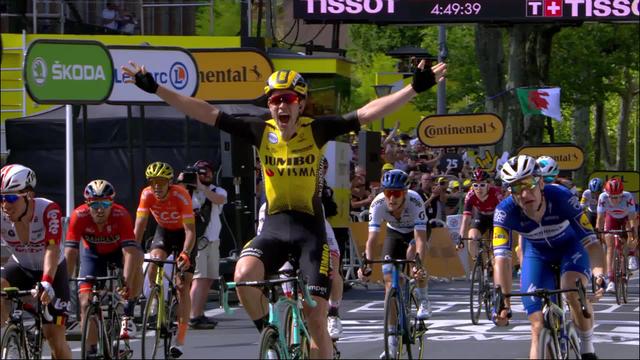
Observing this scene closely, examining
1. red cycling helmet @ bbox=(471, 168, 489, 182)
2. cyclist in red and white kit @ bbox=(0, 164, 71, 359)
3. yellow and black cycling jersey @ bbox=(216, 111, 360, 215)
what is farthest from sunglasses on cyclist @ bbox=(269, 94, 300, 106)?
red cycling helmet @ bbox=(471, 168, 489, 182)

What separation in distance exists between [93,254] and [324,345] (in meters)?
4.07

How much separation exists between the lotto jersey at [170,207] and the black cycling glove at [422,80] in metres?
5.58

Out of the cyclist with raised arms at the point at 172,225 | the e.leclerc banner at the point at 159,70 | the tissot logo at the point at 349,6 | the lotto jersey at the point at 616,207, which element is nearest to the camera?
the cyclist with raised arms at the point at 172,225

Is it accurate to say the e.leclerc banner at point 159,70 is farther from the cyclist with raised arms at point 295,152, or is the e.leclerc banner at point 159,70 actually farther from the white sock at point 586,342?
the cyclist with raised arms at point 295,152

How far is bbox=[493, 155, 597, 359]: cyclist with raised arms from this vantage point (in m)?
10.6

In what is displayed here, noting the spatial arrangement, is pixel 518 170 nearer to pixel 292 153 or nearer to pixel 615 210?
pixel 292 153

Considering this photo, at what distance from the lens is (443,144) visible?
2675cm

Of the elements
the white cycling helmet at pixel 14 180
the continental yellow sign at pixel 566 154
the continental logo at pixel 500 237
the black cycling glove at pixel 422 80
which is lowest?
the continental logo at pixel 500 237

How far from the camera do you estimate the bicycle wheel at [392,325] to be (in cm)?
1305

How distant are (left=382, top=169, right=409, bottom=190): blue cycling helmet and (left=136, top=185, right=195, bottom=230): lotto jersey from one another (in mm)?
1906

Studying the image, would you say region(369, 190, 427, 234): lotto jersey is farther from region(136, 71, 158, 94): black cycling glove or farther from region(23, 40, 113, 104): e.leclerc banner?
region(136, 71, 158, 94): black cycling glove

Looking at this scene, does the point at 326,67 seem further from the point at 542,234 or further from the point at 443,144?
the point at 542,234

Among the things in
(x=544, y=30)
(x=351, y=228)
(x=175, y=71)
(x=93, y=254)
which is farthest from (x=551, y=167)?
(x=544, y=30)

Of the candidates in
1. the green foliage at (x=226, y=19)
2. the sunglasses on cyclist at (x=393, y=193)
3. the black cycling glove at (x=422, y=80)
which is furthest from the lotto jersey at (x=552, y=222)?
the green foliage at (x=226, y=19)
